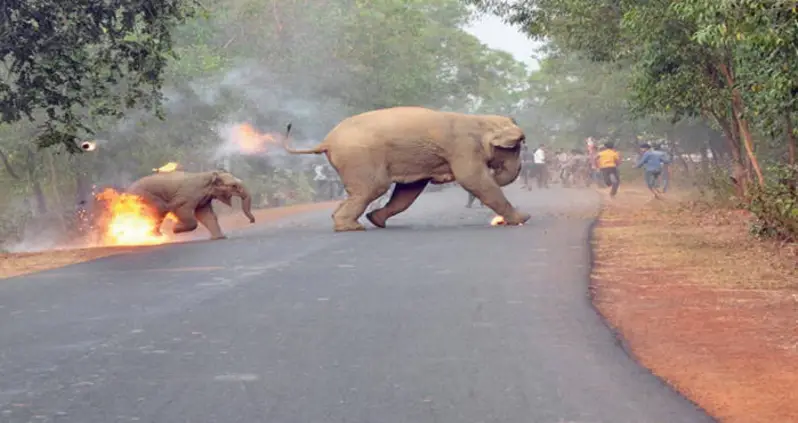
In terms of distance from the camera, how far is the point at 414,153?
64.1ft

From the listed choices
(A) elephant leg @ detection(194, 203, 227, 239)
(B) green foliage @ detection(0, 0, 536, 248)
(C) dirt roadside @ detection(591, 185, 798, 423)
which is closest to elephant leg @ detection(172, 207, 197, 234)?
(A) elephant leg @ detection(194, 203, 227, 239)

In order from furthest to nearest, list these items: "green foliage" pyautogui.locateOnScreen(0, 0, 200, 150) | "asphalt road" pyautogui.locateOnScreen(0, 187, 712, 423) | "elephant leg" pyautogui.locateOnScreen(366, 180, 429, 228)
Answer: "elephant leg" pyautogui.locateOnScreen(366, 180, 429, 228) → "green foliage" pyautogui.locateOnScreen(0, 0, 200, 150) → "asphalt road" pyautogui.locateOnScreen(0, 187, 712, 423)

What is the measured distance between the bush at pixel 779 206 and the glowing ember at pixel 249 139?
910 inches

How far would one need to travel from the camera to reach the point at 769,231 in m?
15.4

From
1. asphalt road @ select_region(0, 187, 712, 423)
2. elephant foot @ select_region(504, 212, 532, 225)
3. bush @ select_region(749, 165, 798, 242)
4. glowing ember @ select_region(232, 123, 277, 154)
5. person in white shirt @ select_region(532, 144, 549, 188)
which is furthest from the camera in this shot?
person in white shirt @ select_region(532, 144, 549, 188)

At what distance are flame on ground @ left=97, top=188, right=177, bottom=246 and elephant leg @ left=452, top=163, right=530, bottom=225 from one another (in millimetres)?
5053

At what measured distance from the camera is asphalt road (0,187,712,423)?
610 centimetres

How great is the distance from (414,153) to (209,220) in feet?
12.0

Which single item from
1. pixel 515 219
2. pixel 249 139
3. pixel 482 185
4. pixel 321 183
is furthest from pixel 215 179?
pixel 321 183

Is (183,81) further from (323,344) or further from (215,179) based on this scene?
(323,344)

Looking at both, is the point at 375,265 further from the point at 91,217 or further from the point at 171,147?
the point at 171,147

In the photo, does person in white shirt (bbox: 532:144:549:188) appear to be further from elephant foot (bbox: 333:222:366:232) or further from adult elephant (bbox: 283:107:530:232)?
elephant foot (bbox: 333:222:366:232)

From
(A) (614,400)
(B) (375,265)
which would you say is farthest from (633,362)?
(B) (375,265)

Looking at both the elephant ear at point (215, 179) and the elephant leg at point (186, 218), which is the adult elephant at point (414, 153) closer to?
the elephant ear at point (215, 179)
